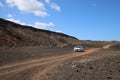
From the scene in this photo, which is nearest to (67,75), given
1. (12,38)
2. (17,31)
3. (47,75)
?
(47,75)

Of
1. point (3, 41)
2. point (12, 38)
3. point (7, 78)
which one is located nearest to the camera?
point (7, 78)

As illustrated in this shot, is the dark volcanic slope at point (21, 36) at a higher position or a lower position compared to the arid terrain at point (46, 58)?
higher

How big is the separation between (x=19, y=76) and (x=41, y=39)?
83.3 meters

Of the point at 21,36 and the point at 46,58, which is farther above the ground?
the point at 21,36

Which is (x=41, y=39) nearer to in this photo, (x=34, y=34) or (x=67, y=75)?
(x=34, y=34)

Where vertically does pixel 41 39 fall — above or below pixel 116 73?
above

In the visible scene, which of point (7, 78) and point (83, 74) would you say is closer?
point (7, 78)

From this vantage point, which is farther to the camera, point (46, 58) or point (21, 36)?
point (21, 36)

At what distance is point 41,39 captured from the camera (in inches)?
3994

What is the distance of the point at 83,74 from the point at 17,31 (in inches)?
2950

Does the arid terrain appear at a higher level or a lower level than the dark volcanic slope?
lower

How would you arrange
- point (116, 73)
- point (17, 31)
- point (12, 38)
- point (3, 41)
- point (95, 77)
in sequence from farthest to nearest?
point (17, 31)
point (12, 38)
point (3, 41)
point (116, 73)
point (95, 77)

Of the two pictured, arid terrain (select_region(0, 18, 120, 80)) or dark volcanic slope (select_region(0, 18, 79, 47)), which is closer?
arid terrain (select_region(0, 18, 120, 80))

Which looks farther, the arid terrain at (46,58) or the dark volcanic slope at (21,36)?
the dark volcanic slope at (21,36)
